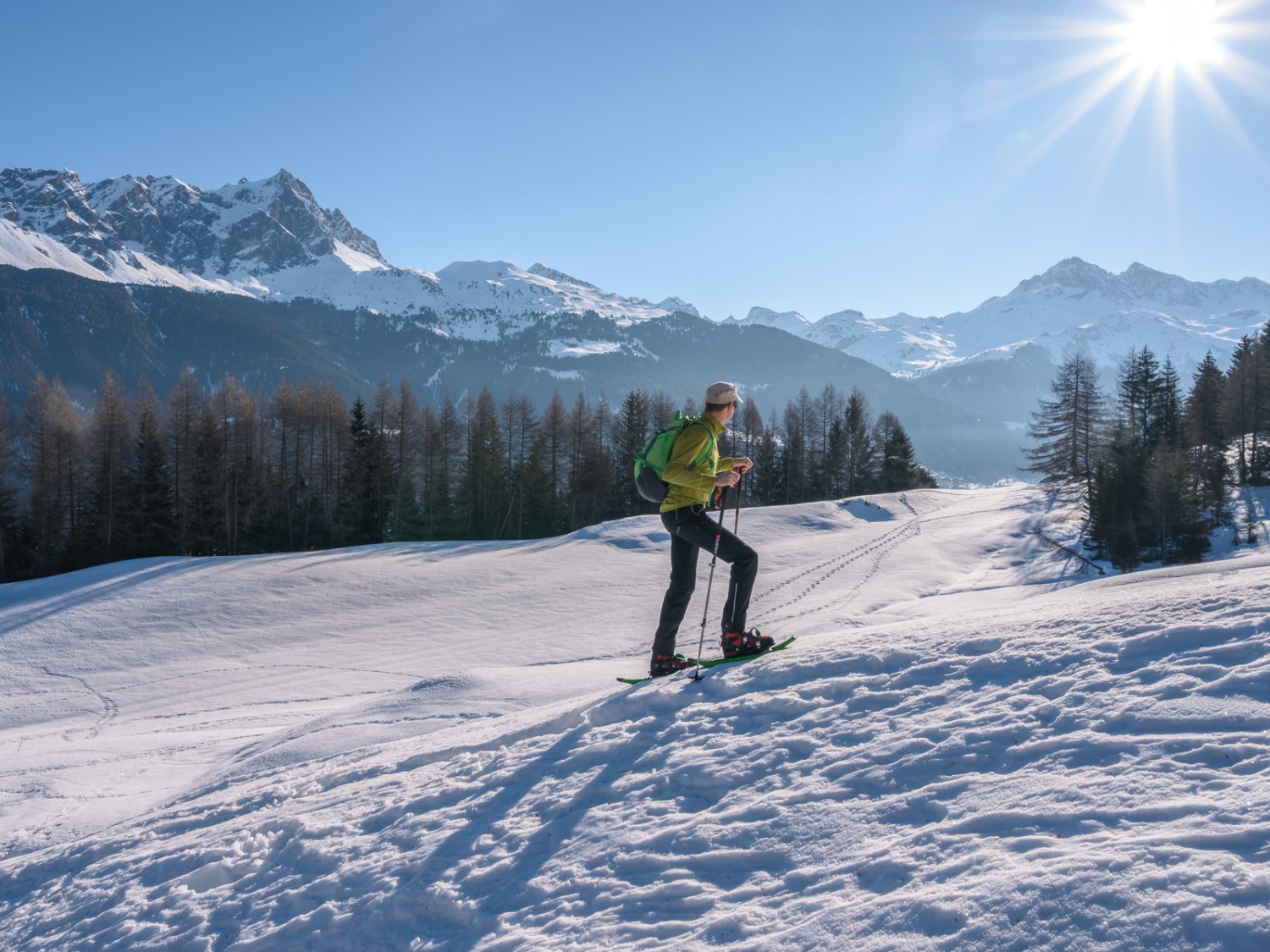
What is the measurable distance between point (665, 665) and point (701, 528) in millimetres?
1541

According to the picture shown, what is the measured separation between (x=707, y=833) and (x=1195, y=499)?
33710 mm

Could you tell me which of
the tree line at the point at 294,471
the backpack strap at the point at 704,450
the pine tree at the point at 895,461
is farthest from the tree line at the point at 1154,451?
the backpack strap at the point at 704,450

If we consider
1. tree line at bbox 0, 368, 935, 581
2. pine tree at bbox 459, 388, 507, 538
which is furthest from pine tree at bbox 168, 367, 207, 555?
pine tree at bbox 459, 388, 507, 538

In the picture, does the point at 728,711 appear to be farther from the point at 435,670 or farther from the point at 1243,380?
the point at 1243,380

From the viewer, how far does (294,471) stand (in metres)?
47.8

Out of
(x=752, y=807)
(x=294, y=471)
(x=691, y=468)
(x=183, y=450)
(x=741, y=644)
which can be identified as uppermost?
(x=183, y=450)

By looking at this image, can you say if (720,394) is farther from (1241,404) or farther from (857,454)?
(1241,404)

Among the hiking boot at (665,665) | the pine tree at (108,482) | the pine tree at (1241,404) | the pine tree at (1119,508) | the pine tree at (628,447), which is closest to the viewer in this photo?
the hiking boot at (665,665)

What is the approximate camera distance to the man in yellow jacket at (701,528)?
21.2 feet

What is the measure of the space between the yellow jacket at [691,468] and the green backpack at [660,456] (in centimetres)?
3

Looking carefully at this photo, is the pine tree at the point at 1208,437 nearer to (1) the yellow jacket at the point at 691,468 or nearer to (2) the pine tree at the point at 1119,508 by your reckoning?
(2) the pine tree at the point at 1119,508

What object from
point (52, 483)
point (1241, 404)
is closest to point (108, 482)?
point (52, 483)

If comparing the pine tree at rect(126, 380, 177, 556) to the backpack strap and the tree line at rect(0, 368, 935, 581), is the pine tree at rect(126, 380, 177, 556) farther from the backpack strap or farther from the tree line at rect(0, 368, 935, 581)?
the backpack strap

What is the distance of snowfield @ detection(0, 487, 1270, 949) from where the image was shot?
2.87m
